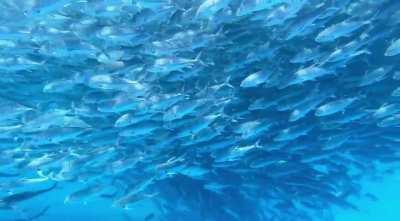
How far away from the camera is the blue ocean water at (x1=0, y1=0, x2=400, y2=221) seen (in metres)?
9.26

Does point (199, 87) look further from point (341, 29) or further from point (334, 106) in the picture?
point (341, 29)

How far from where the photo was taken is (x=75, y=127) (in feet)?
39.4

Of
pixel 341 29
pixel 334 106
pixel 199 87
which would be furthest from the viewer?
pixel 199 87

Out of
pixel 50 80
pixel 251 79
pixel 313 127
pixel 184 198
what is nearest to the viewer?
pixel 251 79

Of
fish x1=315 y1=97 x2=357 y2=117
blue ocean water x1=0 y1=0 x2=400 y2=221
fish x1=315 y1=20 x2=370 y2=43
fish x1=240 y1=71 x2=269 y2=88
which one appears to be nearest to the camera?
fish x1=315 y1=20 x2=370 y2=43

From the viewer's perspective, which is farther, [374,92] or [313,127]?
[313,127]

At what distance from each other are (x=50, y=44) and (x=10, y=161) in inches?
272

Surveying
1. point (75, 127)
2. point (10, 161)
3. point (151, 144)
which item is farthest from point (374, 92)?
point (10, 161)

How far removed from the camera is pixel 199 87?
1176 cm

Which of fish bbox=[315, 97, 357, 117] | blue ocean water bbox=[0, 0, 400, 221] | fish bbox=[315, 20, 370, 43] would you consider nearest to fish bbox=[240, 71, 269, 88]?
blue ocean water bbox=[0, 0, 400, 221]

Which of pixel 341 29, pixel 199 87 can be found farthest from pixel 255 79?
pixel 341 29

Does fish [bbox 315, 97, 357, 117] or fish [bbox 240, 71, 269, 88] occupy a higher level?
fish [bbox 240, 71, 269, 88]

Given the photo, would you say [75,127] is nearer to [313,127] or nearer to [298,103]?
[298,103]

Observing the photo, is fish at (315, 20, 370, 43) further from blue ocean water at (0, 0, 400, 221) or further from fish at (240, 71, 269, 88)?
fish at (240, 71, 269, 88)
